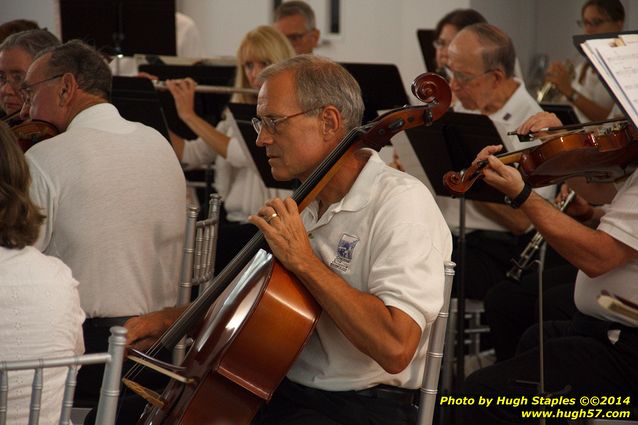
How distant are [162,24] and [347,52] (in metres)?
2.52

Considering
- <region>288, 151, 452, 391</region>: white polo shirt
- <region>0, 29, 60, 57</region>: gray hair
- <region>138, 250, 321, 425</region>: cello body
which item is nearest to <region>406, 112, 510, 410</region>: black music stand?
<region>288, 151, 452, 391</region>: white polo shirt

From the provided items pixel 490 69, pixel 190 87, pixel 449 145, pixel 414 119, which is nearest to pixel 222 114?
pixel 190 87

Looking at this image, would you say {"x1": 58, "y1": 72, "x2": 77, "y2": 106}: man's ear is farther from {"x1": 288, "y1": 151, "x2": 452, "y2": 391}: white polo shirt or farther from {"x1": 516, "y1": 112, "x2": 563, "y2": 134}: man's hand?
{"x1": 516, "y1": 112, "x2": 563, "y2": 134}: man's hand

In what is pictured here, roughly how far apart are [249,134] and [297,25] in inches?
76.7

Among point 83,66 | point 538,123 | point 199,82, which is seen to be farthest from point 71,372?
point 199,82

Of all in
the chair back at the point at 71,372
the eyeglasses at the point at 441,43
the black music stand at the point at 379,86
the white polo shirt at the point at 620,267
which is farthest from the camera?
the eyeglasses at the point at 441,43

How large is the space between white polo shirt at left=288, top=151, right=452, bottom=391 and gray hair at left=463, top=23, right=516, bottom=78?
181 cm

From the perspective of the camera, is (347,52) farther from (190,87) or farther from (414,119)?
(414,119)

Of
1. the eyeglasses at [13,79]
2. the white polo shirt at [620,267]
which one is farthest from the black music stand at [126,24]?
the white polo shirt at [620,267]

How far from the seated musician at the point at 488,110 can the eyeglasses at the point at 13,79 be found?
160cm

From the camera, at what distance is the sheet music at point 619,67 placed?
1.98 meters

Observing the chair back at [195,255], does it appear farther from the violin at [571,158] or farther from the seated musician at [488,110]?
the seated musician at [488,110]

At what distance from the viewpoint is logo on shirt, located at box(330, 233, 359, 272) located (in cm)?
206

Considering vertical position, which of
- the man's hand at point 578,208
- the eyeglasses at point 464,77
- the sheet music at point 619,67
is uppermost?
the sheet music at point 619,67
